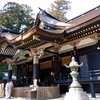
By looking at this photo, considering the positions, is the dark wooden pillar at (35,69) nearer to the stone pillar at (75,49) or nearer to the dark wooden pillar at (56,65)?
the dark wooden pillar at (56,65)

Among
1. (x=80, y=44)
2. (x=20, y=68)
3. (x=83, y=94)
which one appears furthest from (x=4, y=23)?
(x=83, y=94)

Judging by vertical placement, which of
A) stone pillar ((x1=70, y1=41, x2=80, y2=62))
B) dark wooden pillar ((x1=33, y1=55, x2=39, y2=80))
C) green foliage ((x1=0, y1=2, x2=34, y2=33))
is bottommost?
dark wooden pillar ((x1=33, y1=55, x2=39, y2=80))

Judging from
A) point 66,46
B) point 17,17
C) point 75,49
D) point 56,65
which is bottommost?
point 56,65

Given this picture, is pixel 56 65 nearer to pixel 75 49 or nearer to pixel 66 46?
pixel 66 46

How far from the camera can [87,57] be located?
328 inches

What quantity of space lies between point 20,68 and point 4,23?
35.5ft

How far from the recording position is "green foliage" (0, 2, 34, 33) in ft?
76.1

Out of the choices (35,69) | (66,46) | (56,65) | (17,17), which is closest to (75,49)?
(66,46)

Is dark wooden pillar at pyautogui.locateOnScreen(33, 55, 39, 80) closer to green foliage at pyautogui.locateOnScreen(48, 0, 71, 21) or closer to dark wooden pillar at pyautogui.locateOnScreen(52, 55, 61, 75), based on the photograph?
dark wooden pillar at pyautogui.locateOnScreen(52, 55, 61, 75)

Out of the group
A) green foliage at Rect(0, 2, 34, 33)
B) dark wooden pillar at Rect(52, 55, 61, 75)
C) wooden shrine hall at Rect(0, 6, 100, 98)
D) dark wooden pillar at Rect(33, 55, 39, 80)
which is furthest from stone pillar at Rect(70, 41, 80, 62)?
green foliage at Rect(0, 2, 34, 33)

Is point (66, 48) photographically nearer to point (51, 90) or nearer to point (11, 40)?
point (51, 90)

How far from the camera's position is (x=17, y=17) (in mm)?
24141

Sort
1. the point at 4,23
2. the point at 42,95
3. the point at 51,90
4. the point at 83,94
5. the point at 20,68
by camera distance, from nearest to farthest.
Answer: the point at 83,94, the point at 42,95, the point at 51,90, the point at 20,68, the point at 4,23

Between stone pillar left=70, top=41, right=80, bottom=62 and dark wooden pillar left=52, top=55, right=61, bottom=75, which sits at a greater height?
stone pillar left=70, top=41, right=80, bottom=62
